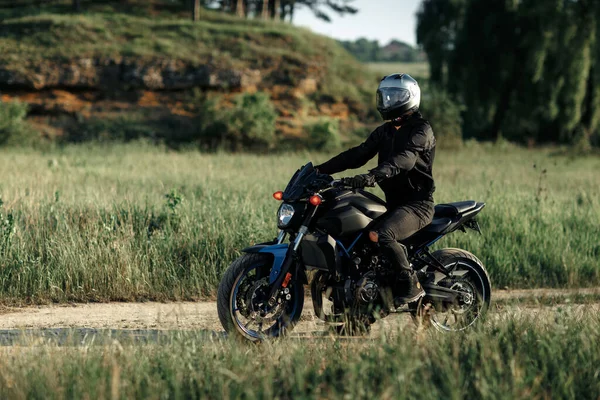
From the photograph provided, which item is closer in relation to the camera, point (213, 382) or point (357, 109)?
point (213, 382)

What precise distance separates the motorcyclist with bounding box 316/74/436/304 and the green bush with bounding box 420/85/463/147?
26.6 metres

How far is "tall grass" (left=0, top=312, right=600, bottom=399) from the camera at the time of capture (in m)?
4.47

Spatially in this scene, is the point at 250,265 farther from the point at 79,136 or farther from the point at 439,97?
the point at 439,97

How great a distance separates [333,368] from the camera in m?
4.88

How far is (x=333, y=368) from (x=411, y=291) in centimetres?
189

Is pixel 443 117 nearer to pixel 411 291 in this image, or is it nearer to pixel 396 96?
pixel 396 96

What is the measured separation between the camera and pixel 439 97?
3462 cm

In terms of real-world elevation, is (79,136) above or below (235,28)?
below

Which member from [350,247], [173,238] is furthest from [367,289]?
[173,238]

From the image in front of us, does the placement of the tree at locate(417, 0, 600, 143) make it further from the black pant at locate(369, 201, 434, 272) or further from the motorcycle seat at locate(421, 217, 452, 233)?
the black pant at locate(369, 201, 434, 272)

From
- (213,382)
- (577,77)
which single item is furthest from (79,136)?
(213,382)

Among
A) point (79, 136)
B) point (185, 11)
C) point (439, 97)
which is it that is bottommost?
point (79, 136)

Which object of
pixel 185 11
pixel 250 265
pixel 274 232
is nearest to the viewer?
pixel 250 265

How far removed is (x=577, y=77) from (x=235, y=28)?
16336mm
